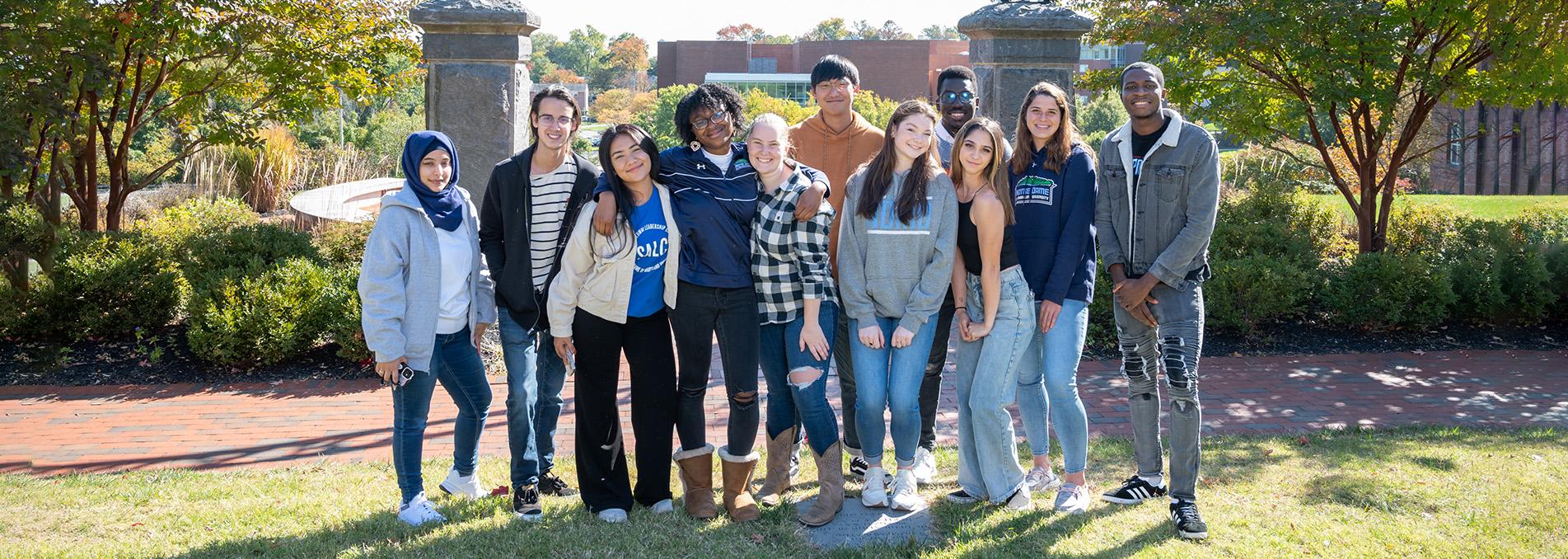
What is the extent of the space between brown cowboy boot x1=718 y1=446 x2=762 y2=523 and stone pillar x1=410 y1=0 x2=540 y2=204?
344 cm

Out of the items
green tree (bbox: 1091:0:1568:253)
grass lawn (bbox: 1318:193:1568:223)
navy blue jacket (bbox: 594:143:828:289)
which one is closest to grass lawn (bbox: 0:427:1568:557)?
navy blue jacket (bbox: 594:143:828:289)

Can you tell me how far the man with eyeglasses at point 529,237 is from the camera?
158 inches

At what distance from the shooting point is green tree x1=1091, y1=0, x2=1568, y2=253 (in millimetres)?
7688

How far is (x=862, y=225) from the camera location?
396cm

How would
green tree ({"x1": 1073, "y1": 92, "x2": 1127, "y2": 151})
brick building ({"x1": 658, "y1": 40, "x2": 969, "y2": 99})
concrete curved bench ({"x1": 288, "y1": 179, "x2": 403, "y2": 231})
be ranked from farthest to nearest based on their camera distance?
brick building ({"x1": 658, "y1": 40, "x2": 969, "y2": 99}), green tree ({"x1": 1073, "y1": 92, "x2": 1127, "y2": 151}), concrete curved bench ({"x1": 288, "y1": 179, "x2": 403, "y2": 231})

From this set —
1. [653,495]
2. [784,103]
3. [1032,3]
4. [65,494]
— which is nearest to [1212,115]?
[1032,3]

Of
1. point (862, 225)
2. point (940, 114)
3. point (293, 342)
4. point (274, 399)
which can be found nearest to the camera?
point (862, 225)

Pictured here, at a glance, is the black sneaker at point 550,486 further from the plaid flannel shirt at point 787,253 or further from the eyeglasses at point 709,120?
the eyeglasses at point 709,120

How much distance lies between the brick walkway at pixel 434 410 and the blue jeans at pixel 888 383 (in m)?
1.26

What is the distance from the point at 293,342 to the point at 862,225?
423 cm

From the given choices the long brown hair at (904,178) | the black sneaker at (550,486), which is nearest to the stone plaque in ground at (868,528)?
the black sneaker at (550,486)

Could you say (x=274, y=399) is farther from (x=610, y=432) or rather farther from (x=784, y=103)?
(x=784, y=103)

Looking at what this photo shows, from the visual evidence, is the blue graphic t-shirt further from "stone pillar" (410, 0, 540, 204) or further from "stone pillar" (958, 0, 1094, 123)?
"stone pillar" (958, 0, 1094, 123)

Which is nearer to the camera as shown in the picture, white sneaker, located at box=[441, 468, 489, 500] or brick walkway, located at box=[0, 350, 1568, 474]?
white sneaker, located at box=[441, 468, 489, 500]
